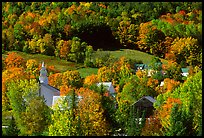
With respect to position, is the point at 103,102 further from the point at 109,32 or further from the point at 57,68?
the point at 109,32

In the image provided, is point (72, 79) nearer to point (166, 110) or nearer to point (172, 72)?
point (172, 72)

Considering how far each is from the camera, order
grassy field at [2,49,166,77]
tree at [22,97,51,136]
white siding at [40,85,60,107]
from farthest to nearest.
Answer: grassy field at [2,49,166,77] < white siding at [40,85,60,107] < tree at [22,97,51,136]

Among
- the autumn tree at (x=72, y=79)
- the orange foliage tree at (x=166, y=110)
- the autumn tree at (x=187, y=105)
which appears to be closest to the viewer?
the autumn tree at (x=187, y=105)

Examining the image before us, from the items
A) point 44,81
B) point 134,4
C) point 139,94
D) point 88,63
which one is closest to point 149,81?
point 139,94

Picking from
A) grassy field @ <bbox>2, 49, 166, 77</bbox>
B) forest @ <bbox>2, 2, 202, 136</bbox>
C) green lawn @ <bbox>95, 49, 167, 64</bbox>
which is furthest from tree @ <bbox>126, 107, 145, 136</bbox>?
green lawn @ <bbox>95, 49, 167, 64</bbox>

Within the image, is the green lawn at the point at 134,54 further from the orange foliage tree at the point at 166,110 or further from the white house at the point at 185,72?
the orange foliage tree at the point at 166,110

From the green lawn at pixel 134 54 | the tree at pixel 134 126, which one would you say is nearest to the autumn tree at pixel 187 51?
the green lawn at pixel 134 54

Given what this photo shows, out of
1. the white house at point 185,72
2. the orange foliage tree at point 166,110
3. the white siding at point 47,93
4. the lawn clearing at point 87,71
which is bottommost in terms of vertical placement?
the lawn clearing at point 87,71

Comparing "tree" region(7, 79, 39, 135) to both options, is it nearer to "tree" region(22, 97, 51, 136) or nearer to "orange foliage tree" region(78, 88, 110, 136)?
"tree" region(22, 97, 51, 136)
